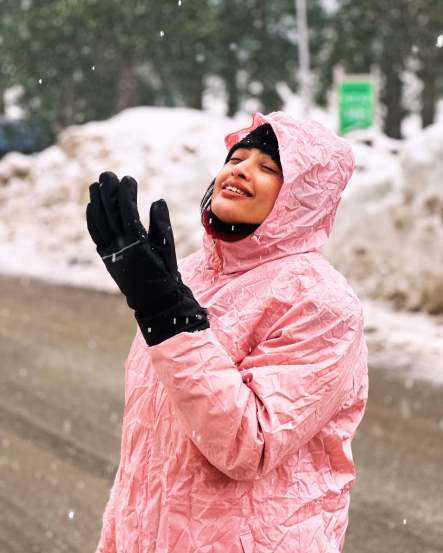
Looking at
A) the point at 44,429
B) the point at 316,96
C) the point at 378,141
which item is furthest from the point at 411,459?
the point at 316,96

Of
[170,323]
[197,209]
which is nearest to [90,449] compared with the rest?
[170,323]

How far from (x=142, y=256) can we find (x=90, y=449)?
4.15m

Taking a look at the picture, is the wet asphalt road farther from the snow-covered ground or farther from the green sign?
the green sign

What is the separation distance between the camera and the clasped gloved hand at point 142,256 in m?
1.61

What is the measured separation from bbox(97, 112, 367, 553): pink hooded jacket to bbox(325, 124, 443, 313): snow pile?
7.28m

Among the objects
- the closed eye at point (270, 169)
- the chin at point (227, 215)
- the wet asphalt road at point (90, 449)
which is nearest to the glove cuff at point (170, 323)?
the chin at point (227, 215)

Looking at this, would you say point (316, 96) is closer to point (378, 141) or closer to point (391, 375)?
point (378, 141)

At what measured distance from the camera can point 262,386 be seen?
1.71 metres

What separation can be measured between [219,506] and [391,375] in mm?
5623

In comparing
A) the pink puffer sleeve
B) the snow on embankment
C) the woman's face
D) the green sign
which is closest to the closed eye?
the woman's face

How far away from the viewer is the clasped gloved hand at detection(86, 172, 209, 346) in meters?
1.61

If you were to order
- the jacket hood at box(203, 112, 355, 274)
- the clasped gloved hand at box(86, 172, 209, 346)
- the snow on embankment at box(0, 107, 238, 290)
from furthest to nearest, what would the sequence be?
the snow on embankment at box(0, 107, 238, 290)
the jacket hood at box(203, 112, 355, 274)
the clasped gloved hand at box(86, 172, 209, 346)

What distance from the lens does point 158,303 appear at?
164 centimetres

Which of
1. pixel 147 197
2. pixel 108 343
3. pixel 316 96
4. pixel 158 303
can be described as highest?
pixel 158 303
